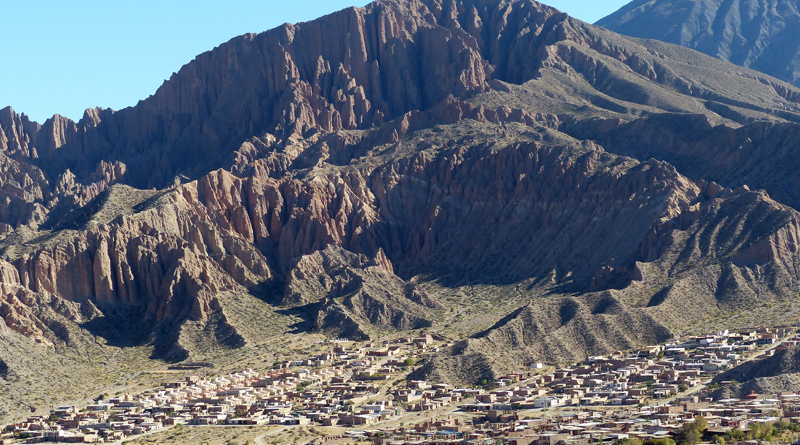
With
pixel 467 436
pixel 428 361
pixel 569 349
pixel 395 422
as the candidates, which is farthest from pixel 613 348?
pixel 467 436

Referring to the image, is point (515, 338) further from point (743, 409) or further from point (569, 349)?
point (743, 409)

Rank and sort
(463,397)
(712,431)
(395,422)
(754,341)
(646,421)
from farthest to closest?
(754,341), (463,397), (395,422), (646,421), (712,431)

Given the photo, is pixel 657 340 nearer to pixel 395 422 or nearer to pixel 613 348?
pixel 613 348

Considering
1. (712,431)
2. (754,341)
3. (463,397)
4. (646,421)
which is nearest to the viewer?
(712,431)

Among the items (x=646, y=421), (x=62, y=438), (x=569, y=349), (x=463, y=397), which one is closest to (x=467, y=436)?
(x=646, y=421)

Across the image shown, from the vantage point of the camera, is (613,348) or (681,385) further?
(613,348)

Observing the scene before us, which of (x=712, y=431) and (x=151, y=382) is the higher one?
(x=151, y=382)
